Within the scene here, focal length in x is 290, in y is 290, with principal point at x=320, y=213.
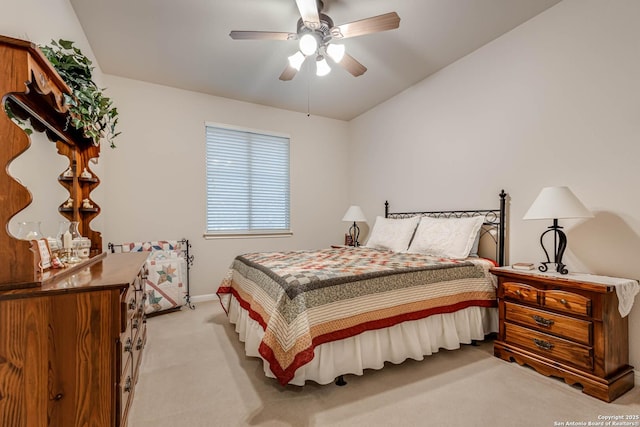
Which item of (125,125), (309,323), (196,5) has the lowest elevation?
(309,323)

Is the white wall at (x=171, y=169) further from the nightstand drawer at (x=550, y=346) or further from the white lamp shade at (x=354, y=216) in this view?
the nightstand drawer at (x=550, y=346)

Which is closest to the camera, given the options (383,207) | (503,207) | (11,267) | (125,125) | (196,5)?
(11,267)

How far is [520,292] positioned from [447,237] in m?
0.87

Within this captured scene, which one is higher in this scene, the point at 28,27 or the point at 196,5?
the point at 196,5

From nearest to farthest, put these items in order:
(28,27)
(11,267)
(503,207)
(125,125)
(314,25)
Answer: (11,267) < (28,27) < (314,25) < (503,207) < (125,125)

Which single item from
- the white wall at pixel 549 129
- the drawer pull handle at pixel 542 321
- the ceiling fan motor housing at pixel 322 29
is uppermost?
the ceiling fan motor housing at pixel 322 29

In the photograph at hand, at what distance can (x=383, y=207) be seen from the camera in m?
4.53

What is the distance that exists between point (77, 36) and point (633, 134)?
4.48 metres

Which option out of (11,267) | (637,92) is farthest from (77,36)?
(637,92)

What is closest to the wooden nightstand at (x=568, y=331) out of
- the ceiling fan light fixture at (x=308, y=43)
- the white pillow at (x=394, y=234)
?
the white pillow at (x=394, y=234)

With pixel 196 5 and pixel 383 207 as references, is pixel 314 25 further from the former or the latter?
pixel 383 207

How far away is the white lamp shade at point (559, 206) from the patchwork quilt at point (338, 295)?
0.73 metres

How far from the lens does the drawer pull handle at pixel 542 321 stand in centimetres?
211

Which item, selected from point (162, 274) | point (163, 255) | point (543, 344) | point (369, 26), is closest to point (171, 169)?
point (163, 255)
